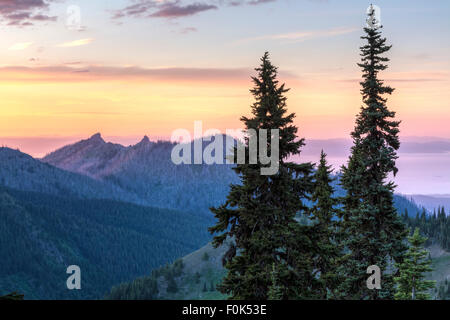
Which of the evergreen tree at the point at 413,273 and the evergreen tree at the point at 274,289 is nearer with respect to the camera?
the evergreen tree at the point at 274,289

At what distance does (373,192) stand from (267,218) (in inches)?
601

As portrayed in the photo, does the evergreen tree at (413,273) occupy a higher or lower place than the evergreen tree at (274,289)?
lower

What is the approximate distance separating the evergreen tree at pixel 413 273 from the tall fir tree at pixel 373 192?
17.3 ft

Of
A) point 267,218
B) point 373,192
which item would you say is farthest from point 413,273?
point 267,218

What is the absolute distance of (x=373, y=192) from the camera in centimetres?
4603

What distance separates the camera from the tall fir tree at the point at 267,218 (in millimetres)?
33156

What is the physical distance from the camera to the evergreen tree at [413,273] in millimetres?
51938

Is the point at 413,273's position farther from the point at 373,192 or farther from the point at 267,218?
the point at 267,218

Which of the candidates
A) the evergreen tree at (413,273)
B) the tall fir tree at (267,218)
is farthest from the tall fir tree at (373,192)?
the tall fir tree at (267,218)

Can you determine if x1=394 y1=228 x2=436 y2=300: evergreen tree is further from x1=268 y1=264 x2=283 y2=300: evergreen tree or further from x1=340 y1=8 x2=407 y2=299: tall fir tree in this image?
x1=268 y1=264 x2=283 y2=300: evergreen tree

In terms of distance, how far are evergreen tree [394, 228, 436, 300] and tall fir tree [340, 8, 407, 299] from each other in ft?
17.3

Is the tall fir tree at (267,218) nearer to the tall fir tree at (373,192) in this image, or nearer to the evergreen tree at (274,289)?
the evergreen tree at (274,289)
